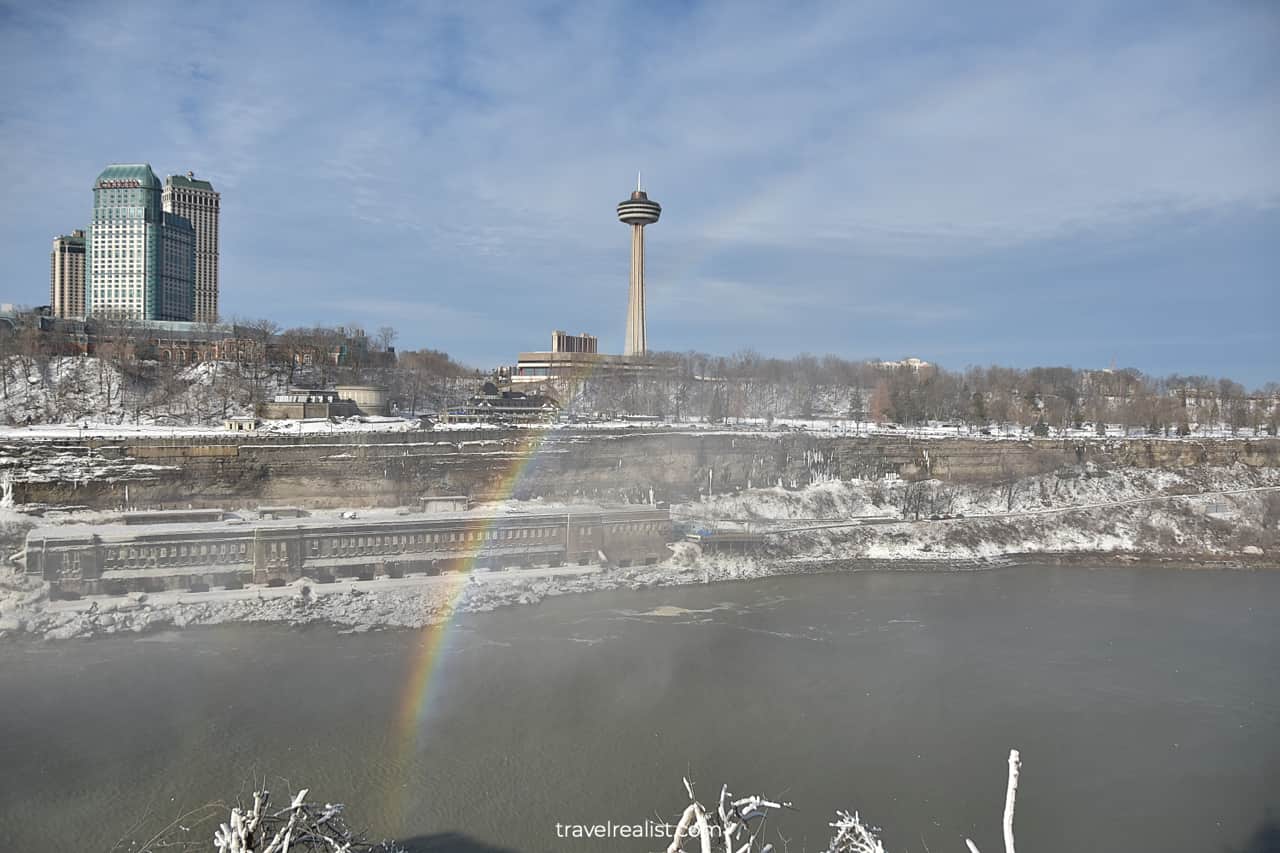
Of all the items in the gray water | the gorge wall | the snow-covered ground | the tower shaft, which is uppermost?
the tower shaft

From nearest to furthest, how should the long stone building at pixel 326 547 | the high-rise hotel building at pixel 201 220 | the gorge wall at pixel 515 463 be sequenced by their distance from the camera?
the long stone building at pixel 326 547 < the gorge wall at pixel 515 463 < the high-rise hotel building at pixel 201 220

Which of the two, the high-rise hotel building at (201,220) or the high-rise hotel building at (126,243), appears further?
the high-rise hotel building at (201,220)

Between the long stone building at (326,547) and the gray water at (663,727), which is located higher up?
the long stone building at (326,547)

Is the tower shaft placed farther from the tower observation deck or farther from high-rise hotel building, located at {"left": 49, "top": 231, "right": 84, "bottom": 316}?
high-rise hotel building, located at {"left": 49, "top": 231, "right": 84, "bottom": 316}

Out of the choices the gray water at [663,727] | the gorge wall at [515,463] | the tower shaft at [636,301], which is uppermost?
the tower shaft at [636,301]

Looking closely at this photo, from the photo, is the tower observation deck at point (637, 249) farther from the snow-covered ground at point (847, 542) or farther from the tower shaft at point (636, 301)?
the snow-covered ground at point (847, 542)

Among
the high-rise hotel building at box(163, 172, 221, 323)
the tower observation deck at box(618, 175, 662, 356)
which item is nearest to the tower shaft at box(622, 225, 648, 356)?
the tower observation deck at box(618, 175, 662, 356)

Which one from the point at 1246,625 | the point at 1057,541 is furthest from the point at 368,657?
the point at 1057,541

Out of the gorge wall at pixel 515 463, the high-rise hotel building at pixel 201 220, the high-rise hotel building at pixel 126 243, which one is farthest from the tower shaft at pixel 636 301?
the high-rise hotel building at pixel 201 220

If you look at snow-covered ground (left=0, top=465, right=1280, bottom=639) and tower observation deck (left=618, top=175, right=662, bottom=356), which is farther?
tower observation deck (left=618, top=175, right=662, bottom=356)
